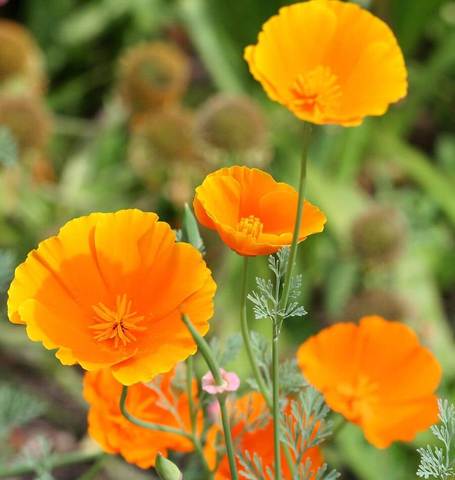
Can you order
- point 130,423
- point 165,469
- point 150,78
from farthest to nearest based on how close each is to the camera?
point 150,78, point 130,423, point 165,469

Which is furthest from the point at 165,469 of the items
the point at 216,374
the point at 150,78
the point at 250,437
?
the point at 150,78

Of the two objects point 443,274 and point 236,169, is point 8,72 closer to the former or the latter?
point 443,274

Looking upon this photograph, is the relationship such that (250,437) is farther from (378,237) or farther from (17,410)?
(378,237)

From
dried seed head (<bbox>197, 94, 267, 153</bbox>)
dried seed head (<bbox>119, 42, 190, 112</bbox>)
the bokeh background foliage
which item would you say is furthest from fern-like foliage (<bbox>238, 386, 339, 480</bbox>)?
dried seed head (<bbox>119, 42, 190, 112</bbox>)

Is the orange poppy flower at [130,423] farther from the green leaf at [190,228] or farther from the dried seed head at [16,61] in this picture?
the dried seed head at [16,61]

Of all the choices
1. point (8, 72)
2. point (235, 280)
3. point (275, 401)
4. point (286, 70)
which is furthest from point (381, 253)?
point (275, 401)
